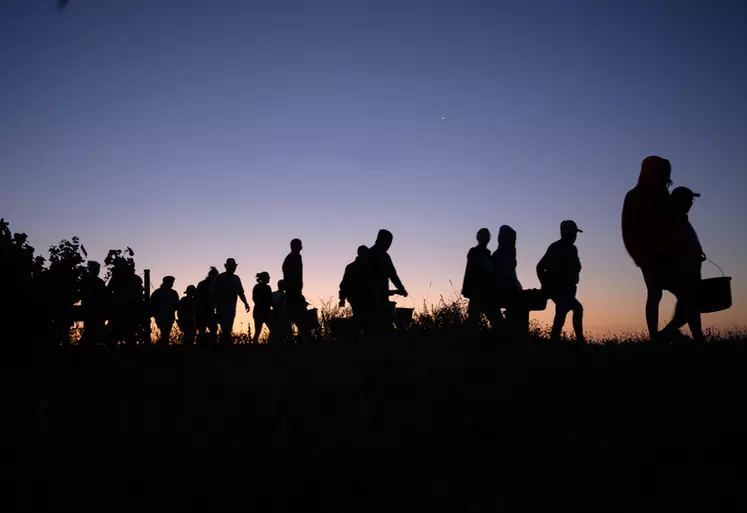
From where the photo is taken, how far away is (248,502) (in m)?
3.84

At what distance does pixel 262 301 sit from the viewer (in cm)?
1440

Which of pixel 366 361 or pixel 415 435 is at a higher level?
pixel 366 361

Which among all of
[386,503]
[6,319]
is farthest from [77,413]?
[6,319]

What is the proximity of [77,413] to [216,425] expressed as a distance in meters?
1.61

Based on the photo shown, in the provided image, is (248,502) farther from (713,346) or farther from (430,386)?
(713,346)

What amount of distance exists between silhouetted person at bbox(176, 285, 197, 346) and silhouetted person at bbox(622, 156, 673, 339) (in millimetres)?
10581

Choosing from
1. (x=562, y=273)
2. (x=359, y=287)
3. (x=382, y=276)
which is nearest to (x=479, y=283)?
(x=562, y=273)

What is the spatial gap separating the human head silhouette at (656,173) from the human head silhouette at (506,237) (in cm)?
259

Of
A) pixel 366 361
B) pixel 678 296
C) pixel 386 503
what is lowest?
pixel 386 503

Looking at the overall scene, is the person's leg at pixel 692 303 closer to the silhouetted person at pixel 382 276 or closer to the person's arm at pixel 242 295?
the silhouetted person at pixel 382 276

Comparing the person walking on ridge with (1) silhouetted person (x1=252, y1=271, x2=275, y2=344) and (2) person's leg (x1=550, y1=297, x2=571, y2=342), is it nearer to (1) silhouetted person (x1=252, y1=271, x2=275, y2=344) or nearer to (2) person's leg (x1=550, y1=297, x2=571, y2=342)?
(2) person's leg (x1=550, y1=297, x2=571, y2=342)

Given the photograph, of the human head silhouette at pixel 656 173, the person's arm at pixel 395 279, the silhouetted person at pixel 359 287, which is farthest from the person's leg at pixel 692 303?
the silhouetted person at pixel 359 287

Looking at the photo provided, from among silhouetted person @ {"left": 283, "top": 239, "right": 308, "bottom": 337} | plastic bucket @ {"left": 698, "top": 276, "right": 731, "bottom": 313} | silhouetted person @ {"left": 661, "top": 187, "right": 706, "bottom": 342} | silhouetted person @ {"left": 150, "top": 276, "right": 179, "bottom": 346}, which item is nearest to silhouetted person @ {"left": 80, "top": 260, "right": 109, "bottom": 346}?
silhouetted person @ {"left": 150, "top": 276, "right": 179, "bottom": 346}

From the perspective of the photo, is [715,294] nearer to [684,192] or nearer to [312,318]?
[684,192]
